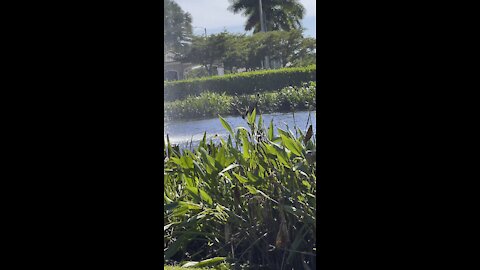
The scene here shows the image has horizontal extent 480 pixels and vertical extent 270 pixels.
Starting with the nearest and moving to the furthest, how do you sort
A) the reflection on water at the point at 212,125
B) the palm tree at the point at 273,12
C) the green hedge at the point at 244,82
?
the palm tree at the point at 273,12 → the green hedge at the point at 244,82 → the reflection on water at the point at 212,125

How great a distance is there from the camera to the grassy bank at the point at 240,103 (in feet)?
7.46

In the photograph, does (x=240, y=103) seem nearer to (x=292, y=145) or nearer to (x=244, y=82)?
(x=244, y=82)

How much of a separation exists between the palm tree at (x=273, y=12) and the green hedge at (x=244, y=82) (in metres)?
0.17

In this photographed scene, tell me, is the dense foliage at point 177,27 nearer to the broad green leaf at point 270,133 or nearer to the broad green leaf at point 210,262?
the broad green leaf at point 270,133

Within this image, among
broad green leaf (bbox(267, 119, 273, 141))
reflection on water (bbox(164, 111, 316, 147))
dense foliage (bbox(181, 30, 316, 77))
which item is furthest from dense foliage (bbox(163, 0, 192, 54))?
broad green leaf (bbox(267, 119, 273, 141))

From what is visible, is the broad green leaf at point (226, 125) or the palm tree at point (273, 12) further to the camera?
the broad green leaf at point (226, 125)

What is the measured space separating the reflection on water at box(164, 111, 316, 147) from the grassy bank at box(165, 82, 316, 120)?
3cm

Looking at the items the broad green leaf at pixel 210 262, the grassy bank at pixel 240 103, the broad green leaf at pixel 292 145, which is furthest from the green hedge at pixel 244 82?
the broad green leaf at pixel 210 262
